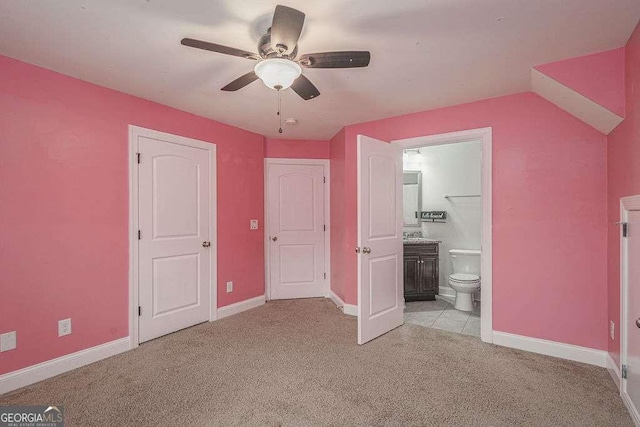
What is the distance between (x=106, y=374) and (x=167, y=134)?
2172 millimetres

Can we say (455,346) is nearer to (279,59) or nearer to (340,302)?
(340,302)

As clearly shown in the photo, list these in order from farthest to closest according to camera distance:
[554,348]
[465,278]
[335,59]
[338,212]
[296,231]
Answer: [296,231] < [338,212] < [465,278] < [554,348] < [335,59]

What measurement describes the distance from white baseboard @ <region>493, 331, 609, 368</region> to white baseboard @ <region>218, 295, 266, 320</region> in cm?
275

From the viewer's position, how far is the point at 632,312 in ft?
6.05

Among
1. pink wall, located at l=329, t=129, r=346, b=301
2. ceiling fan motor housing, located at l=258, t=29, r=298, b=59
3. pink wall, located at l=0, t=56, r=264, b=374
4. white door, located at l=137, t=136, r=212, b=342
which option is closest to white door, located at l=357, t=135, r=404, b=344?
pink wall, located at l=329, t=129, r=346, b=301

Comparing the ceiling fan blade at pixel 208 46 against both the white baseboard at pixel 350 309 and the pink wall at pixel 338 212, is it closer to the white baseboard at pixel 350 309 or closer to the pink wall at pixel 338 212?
the pink wall at pixel 338 212

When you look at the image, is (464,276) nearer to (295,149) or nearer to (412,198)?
(412,198)

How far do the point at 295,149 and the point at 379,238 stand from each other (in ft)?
6.70

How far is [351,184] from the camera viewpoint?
371 centimetres

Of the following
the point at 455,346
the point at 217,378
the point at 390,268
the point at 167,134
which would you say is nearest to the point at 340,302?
the point at 390,268

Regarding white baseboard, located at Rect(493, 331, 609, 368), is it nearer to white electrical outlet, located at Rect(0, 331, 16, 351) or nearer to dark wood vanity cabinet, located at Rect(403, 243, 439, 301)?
dark wood vanity cabinet, located at Rect(403, 243, 439, 301)
